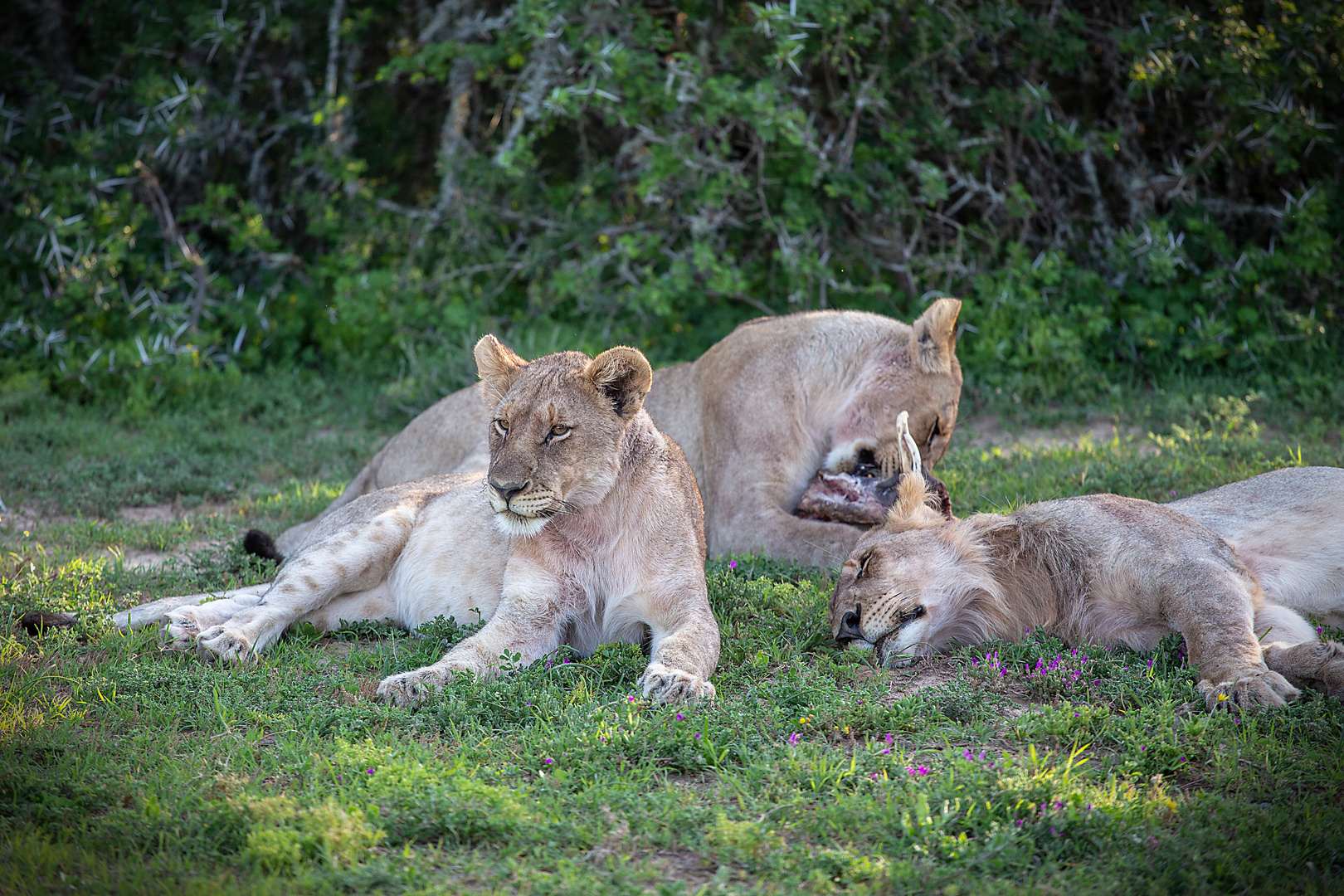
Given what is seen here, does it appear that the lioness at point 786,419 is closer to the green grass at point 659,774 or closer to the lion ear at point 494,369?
the green grass at point 659,774

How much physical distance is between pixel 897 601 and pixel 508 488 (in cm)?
145

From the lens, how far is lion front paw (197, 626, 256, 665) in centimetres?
420

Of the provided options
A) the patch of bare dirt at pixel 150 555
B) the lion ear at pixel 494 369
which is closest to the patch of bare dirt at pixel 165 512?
the patch of bare dirt at pixel 150 555

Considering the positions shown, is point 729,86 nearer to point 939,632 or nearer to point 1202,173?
point 1202,173

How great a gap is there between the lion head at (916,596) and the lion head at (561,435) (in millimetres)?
1000

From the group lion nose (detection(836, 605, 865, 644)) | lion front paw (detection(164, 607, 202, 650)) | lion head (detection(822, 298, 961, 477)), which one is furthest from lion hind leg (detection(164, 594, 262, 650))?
lion head (detection(822, 298, 961, 477))

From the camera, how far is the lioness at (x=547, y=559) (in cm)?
398

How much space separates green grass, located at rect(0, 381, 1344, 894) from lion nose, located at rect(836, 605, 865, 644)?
9cm

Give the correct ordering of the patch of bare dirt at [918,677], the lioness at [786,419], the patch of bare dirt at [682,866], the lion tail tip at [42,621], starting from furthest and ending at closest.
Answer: the lioness at [786,419]
the lion tail tip at [42,621]
the patch of bare dirt at [918,677]
the patch of bare dirt at [682,866]

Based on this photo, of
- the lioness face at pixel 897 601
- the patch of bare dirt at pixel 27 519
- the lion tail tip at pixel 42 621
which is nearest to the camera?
the lioness face at pixel 897 601

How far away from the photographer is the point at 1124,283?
9023mm

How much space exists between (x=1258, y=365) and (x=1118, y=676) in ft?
18.1

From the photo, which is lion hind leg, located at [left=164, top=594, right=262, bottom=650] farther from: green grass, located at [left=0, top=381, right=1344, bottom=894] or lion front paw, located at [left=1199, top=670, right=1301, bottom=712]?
lion front paw, located at [left=1199, top=670, right=1301, bottom=712]

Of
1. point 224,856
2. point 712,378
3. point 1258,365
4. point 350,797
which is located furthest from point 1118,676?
point 1258,365
